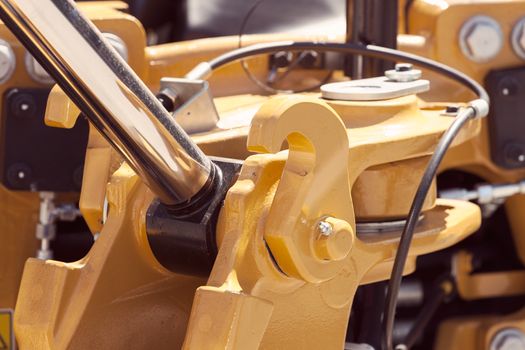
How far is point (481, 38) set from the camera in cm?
153

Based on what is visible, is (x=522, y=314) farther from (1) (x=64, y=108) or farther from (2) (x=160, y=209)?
(1) (x=64, y=108)

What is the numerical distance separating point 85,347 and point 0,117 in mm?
455

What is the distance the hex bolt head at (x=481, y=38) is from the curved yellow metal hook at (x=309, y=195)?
56 cm

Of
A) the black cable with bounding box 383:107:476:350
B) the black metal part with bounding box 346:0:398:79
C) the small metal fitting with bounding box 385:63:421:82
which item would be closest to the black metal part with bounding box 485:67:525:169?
the black metal part with bounding box 346:0:398:79

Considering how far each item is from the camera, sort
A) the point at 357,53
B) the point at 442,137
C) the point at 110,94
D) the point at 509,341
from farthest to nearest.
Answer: the point at 509,341, the point at 357,53, the point at 442,137, the point at 110,94

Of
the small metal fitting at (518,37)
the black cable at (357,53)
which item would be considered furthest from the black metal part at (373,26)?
the small metal fitting at (518,37)

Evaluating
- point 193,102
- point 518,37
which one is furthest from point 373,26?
point 193,102

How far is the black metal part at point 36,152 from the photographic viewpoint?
1.40 m

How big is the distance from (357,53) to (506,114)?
28 centimetres

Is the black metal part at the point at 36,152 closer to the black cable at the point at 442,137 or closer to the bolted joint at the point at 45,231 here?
the bolted joint at the point at 45,231

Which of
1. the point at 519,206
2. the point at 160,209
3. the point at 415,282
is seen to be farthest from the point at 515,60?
the point at 160,209

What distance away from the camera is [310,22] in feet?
5.85

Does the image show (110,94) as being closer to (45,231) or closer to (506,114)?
(45,231)

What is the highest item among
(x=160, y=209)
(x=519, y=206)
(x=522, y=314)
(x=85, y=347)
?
(x=160, y=209)
